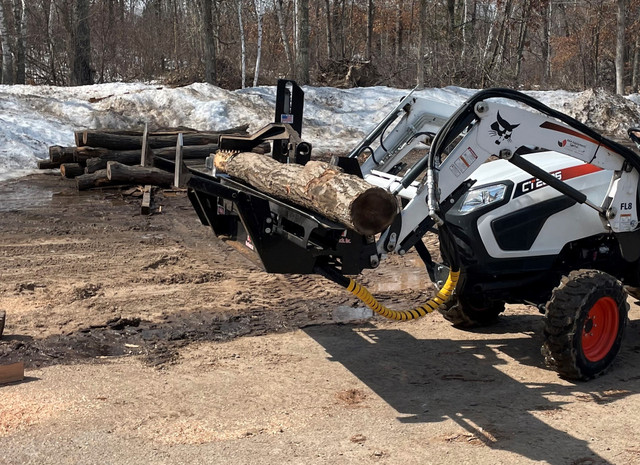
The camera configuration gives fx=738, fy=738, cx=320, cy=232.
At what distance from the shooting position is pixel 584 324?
18.0ft

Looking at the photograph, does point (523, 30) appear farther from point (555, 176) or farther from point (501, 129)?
point (501, 129)

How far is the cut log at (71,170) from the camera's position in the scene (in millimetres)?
13477

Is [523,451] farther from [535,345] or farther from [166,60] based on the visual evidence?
[166,60]

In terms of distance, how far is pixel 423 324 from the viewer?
6.91 metres

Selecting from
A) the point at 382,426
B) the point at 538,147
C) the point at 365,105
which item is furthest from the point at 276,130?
the point at 365,105

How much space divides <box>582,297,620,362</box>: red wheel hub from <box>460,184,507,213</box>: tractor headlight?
1119mm

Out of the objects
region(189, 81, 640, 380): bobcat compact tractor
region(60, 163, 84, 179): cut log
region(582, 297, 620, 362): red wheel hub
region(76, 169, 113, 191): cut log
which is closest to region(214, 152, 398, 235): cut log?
region(189, 81, 640, 380): bobcat compact tractor

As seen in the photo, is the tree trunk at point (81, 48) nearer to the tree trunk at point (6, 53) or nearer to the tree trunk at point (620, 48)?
the tree trunk at point (6, 53)

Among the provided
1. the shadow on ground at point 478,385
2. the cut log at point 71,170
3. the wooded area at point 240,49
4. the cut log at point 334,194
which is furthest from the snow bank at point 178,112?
the cut log at point 334,194

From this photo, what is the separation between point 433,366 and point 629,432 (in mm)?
1613

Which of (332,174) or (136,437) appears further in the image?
(332,174)

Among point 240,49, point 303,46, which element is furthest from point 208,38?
point 240,49

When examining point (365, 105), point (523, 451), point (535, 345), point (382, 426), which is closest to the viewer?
point (523, 451)

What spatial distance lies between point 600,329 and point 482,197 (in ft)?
4.50
